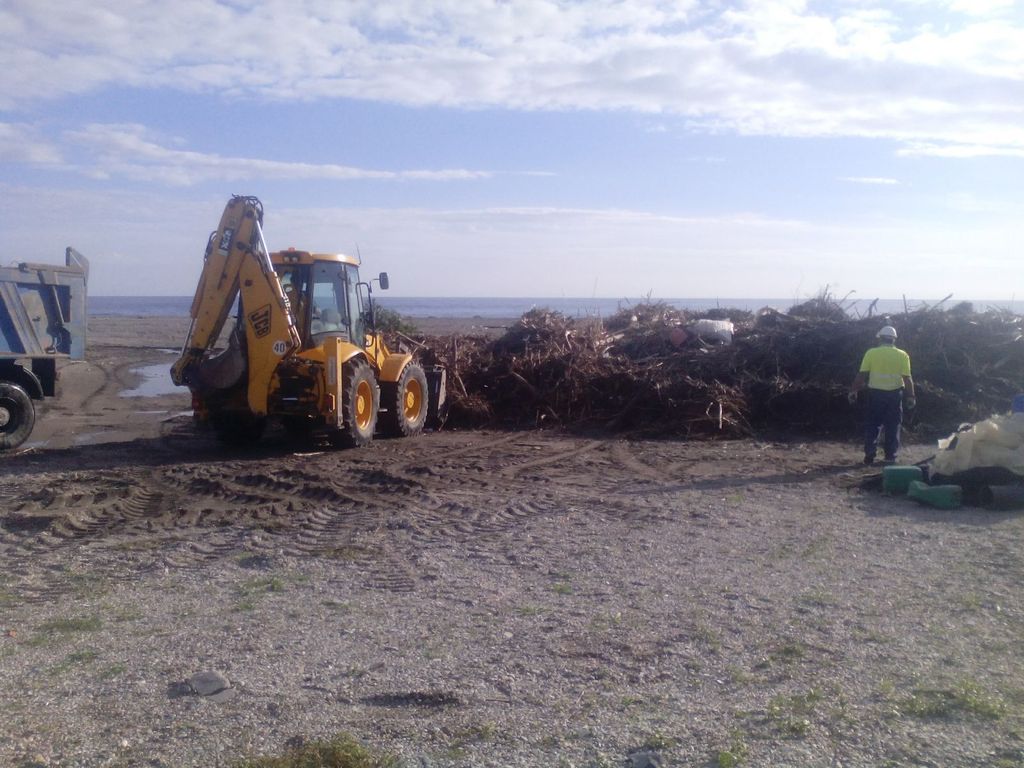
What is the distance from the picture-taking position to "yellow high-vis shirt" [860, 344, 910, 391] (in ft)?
43.1

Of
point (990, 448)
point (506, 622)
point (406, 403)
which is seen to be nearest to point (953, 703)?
point (506, 622)

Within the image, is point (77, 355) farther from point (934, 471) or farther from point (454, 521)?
point (934, 471)

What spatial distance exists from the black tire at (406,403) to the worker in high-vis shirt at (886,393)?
6.89 meters

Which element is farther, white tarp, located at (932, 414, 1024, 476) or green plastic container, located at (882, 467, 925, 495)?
green plastic container, located at (882, 467, 925, 495)

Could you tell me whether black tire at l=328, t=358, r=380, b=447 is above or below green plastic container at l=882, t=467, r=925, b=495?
above

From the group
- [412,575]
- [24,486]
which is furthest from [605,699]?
[24,486]

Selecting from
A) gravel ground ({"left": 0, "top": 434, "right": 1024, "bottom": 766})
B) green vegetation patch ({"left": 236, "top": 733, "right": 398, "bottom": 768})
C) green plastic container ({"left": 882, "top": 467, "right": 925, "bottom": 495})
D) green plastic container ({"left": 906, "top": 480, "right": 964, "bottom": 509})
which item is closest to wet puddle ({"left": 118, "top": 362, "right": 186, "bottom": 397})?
gravel ground ({"left": 0, "top": 434, "right": 1024, "bottom": 766})

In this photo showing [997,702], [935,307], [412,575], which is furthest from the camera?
[935,307]

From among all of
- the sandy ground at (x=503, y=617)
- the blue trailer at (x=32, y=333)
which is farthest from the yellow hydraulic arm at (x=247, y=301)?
the blue trailer at (x=32, y=333)

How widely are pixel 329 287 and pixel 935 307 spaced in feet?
36.1

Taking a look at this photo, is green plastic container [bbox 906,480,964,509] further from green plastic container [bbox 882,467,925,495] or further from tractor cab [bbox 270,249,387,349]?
tractor cab [bbox 270,249,387,349]

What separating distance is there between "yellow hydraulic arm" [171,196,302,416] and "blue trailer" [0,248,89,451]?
2.43m

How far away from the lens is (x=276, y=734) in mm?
4965

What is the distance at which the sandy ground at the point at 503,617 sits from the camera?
4.98 meters
